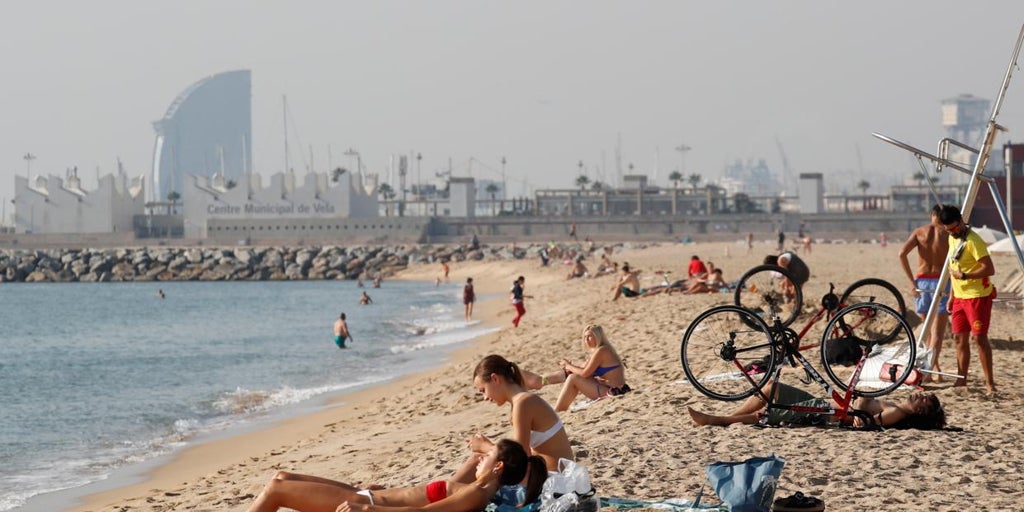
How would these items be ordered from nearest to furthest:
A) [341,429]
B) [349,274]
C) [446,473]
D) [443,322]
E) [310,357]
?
[446,473]
[341,429]
[310,357]
[443,322]
[349,274]

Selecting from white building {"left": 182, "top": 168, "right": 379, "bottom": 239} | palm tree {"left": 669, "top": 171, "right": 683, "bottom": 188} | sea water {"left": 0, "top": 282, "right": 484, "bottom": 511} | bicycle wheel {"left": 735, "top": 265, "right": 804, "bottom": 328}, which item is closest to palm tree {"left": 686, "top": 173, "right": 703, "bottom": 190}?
palm tree {"left": 669, "top": 171, "right": 683, "bottom": 188}

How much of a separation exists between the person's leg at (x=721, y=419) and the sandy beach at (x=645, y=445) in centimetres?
6

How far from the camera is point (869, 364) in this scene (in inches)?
346

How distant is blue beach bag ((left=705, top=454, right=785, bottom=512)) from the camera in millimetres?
5613

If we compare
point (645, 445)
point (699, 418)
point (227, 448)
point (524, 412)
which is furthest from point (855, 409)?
point (227, 448)

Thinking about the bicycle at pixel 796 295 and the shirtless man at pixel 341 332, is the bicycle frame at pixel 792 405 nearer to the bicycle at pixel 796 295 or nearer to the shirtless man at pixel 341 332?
the bicycle at pixel 796 295

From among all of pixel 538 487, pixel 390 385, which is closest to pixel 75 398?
pixel 390 385

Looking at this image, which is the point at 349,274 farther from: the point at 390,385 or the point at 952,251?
the point at 952,251

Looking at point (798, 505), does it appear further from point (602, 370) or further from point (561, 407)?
point (602, 370)

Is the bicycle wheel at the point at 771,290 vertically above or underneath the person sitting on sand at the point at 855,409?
above

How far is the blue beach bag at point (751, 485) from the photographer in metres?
5.61

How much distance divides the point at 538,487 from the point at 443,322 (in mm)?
26756

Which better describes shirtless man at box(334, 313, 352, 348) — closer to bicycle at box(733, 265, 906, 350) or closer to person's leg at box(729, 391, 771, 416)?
bicycle at box(733, 265, 906, 350)

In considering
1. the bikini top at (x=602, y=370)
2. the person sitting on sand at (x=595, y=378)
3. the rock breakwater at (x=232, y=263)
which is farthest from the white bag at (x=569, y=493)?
the rock breakwater at (x=232, y=263)
